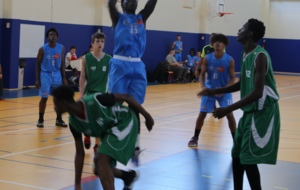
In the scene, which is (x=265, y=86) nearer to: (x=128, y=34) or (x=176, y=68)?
(x=128, y=34)

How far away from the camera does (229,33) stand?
22.9m

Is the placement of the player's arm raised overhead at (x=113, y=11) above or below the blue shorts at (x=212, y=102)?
above

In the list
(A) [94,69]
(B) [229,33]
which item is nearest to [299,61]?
(B) [229,33]

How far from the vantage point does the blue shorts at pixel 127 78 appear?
448 cm

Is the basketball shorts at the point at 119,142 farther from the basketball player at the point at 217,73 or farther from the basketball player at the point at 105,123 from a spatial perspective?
the basketball player at the point at 217,73

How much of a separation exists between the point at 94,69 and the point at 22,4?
7.97 meters

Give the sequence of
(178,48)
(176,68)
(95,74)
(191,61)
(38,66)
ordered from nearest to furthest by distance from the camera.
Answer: (95,74), (38,66), (176,68), (191,61), (178,48)

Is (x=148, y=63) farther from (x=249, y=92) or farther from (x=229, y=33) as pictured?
(x=249, y=92)

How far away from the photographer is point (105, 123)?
10.5ft

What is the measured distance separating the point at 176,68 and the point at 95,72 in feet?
37.8

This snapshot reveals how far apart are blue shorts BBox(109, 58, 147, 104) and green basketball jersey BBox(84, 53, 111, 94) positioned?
0.76 meters

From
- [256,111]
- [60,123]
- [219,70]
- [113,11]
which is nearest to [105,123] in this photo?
[256,111]

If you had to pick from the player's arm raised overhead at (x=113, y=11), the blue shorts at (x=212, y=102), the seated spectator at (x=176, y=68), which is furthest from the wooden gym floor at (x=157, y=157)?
the seated spectator at (x=176, y=68)

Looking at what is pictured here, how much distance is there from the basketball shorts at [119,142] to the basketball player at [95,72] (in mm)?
2090
